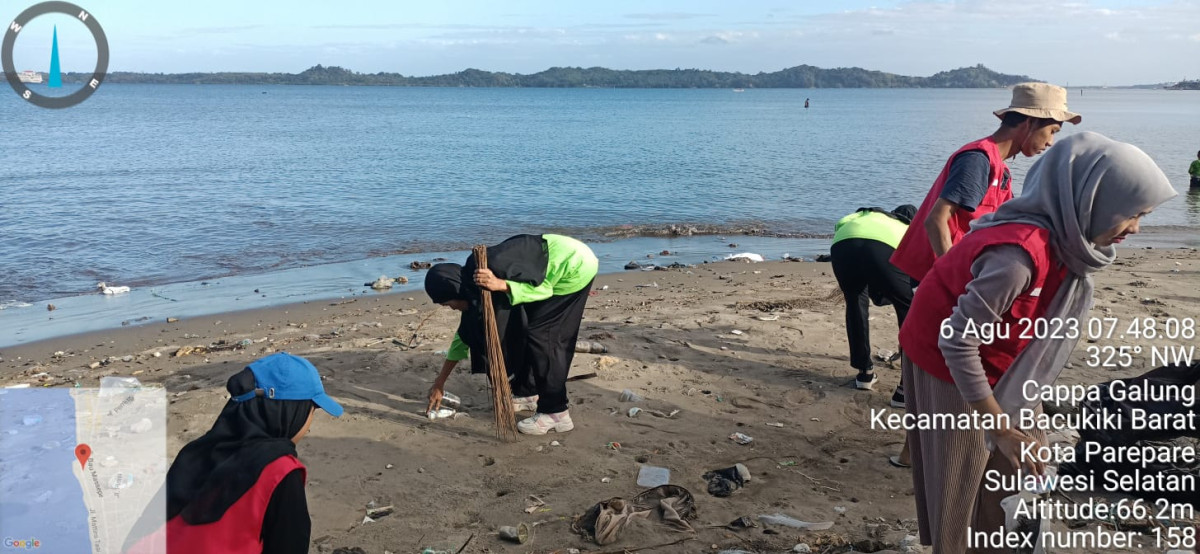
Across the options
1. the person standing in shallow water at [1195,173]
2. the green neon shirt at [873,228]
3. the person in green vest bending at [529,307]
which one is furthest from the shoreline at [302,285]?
the green neon shirt at [873,228]

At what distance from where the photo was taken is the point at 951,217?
4.23 m

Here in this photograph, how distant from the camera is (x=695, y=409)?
18.9 ft

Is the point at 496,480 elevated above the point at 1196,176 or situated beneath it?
situated beneath

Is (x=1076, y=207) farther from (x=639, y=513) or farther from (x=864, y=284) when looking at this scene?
(x=864, y=284)

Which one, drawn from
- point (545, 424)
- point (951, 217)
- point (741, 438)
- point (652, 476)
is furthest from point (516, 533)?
point (951, 217)

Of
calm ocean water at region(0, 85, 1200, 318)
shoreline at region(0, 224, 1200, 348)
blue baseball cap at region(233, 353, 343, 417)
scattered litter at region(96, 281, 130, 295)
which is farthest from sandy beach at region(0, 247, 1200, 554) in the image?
calm ocean water at region(0, 85, 1200, 318)

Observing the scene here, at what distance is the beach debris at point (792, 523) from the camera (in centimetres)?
403

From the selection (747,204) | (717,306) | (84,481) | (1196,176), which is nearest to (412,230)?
(747,204)

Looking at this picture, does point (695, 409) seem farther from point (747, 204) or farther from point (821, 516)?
point (747, 204)

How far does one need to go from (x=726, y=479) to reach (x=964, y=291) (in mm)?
2359

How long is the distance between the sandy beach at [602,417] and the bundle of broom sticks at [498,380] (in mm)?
115

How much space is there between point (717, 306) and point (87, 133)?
45.9 m

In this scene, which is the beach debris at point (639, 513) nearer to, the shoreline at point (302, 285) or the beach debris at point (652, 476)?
the beach debris at point (652, 476)

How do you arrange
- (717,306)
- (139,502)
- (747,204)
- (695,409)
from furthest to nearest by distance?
(747,204), (717,306), (695,409), (139,502)
